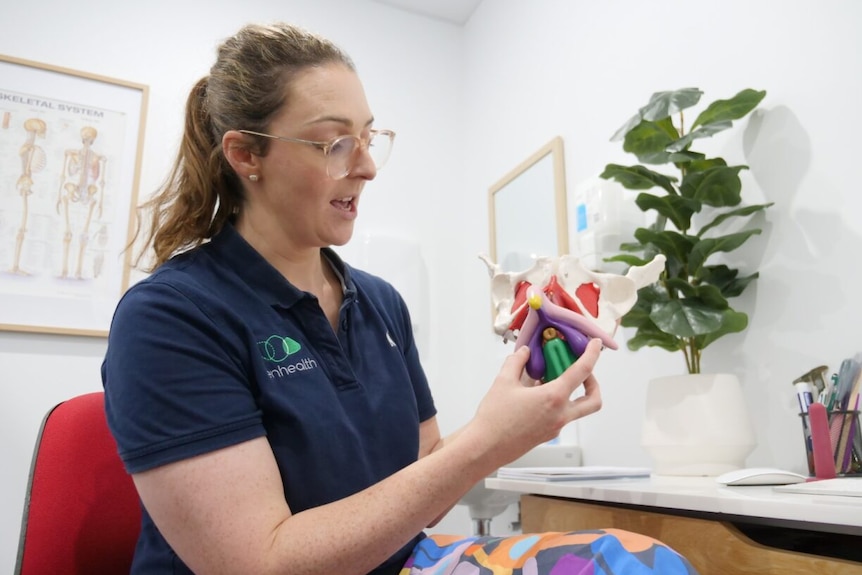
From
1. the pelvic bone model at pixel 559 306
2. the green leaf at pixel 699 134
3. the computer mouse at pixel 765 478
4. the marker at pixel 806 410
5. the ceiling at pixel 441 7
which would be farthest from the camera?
the ceiling at pixel 441 7

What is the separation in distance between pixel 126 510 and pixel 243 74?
70cm

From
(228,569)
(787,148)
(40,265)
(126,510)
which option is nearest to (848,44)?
(787,148)

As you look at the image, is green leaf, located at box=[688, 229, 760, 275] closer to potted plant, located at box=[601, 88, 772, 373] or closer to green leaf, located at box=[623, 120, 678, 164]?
potted plant, located at box=[601, 88, 772, 373]

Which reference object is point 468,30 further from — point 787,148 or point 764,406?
point 764,406

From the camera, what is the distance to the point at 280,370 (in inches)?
33.4

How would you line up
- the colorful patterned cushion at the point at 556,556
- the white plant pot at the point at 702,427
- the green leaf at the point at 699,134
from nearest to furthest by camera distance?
the colorful patterned cushion at the point at 556,556 < the white plant pot at the point at 702,427 < the green leaf at the point at 699,134

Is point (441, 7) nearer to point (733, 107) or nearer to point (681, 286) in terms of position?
point (733, 107)

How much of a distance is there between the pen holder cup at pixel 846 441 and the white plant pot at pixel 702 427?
0.19 meters

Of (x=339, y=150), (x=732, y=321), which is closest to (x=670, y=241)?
(x=732, y=321)

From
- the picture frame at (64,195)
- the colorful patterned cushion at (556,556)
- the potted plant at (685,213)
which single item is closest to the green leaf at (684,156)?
the potted plant at (685,213)

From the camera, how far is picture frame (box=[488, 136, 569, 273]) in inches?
81.0

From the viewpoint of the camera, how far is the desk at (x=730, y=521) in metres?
0.70

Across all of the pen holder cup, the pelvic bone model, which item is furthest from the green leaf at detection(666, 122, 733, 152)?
the pen holder cup

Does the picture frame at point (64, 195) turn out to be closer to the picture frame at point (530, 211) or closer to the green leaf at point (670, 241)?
the picture frame at point (530, 211)
